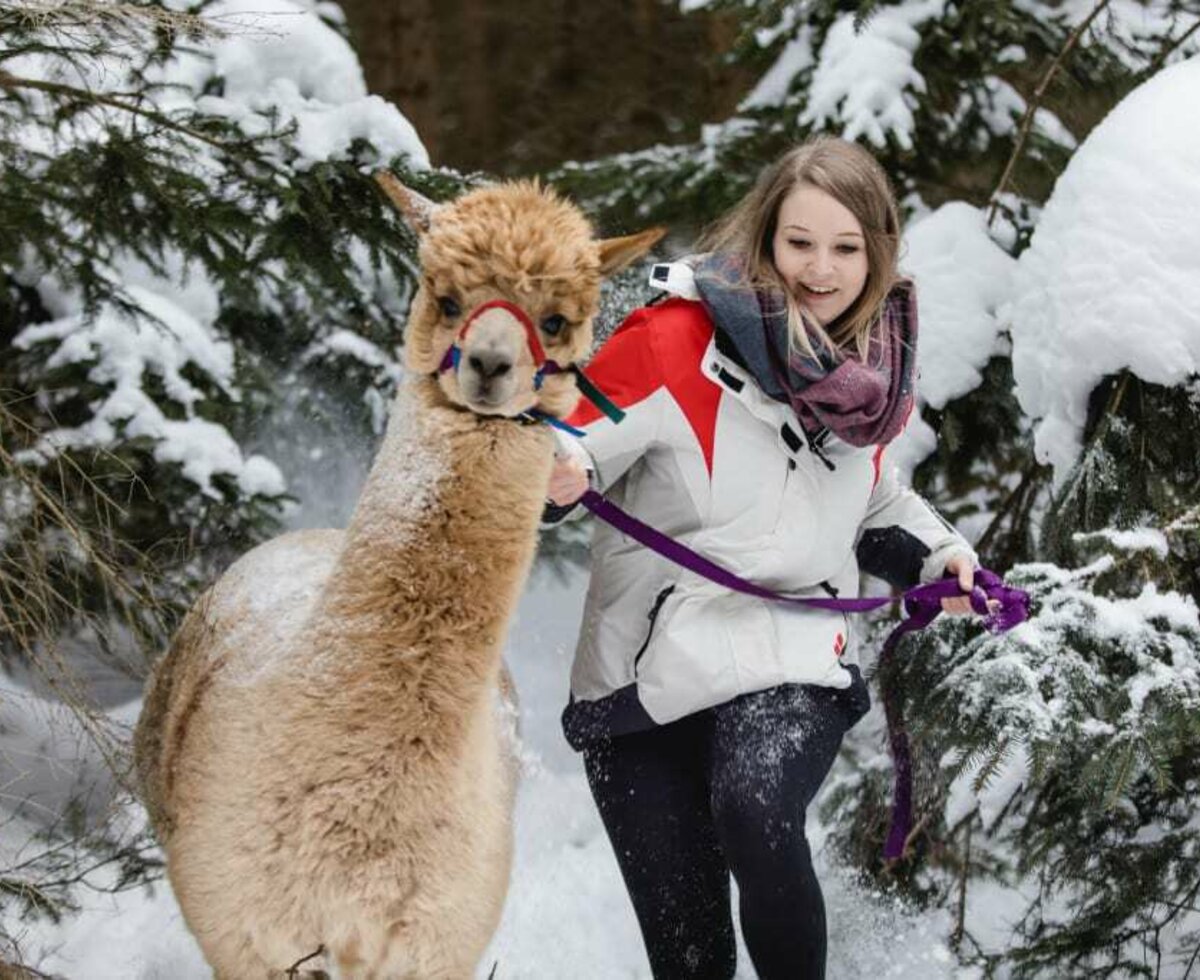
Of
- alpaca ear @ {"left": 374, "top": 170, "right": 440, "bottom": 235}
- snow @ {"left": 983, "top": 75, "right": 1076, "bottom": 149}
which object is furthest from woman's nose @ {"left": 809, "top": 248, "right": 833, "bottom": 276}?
snow @ {"left": 983, "top": 75, "right": 1076, "bottom": 149}

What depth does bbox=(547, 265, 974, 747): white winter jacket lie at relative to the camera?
3.21 m

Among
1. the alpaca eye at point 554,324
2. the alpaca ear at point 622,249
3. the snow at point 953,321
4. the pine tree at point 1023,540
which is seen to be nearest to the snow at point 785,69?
the pine tree at point 1023,540

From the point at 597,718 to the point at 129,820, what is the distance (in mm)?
1465

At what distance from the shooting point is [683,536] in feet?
10.9

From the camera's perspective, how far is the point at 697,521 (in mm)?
3291

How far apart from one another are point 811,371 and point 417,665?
103 cm

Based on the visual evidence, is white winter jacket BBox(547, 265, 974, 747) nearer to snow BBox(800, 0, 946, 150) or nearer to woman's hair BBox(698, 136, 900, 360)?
woman's hair BBox(698, 136, 900, 360)

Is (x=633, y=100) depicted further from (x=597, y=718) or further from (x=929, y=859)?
(x=597, y=718)

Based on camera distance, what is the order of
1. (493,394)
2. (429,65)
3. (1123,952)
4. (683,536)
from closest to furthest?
(493,394)
(683,536)
(1123,952)
(429,65)

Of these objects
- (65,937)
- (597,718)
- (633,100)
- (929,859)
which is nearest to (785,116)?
(929,859)

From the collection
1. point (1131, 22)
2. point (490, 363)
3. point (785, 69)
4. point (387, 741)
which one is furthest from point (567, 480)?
point (1131, 22)

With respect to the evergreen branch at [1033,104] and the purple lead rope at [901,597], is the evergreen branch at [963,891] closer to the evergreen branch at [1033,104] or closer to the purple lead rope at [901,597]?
the purple lead rope at [901,597]

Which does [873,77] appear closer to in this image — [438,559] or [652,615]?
[652,615]

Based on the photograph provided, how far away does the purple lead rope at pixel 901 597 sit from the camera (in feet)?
10.6
